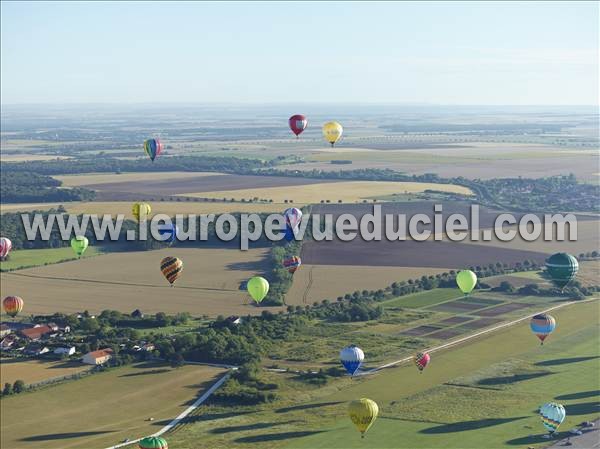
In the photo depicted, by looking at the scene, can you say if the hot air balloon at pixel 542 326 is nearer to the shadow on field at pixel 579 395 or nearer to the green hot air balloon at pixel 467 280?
the shadow on field at pixel 579 395

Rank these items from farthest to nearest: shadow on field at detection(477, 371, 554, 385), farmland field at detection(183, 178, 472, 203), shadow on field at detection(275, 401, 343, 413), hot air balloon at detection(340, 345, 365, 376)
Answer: farmland field at detection(183, 178, 472, 203), shadow on field at detection(477, 371, 554, 385), hot air balloon at detection(340, 345, 365, 376), shadow on field at detection(275, 401, 343, 413)

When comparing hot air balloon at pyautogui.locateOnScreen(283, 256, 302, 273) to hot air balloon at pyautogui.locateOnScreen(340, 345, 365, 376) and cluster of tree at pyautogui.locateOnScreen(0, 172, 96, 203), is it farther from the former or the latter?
cluster of tree at pyautogui.locateOnScreen(0, 172, 96, 203)

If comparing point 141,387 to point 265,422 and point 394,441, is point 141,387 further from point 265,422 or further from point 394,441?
point 394,441

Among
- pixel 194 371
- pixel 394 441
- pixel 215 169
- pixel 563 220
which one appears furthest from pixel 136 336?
pixel 215 169

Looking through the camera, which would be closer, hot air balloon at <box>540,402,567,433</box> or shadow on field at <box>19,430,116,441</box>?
hot air balloon at <box>540,402,567,433</box>

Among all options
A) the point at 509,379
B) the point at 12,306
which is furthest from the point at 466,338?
the point at 12,306

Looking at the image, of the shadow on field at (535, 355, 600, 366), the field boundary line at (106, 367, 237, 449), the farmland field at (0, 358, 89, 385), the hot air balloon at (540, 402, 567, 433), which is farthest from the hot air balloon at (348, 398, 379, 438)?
the farmland field at (0, 358, 89, 385)
